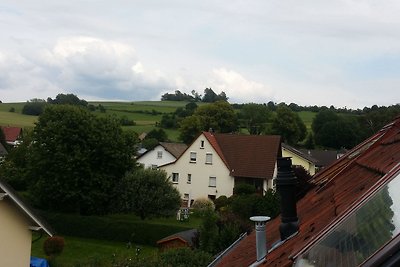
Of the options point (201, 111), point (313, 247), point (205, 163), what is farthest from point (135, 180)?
point (201, 111)

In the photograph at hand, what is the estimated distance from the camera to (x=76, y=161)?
43.8 metres

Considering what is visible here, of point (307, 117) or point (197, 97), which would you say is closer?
point (307, 117)

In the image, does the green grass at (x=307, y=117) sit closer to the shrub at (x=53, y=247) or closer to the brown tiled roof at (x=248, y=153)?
the brown tiled roof at (x=248, y=153)

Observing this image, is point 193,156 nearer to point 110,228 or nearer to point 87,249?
point 110,228

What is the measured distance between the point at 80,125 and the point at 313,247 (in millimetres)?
43384

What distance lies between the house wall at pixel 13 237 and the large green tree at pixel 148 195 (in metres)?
29.0

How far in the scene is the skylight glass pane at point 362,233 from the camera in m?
2.36

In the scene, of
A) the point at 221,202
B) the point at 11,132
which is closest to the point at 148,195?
the point at 221,202

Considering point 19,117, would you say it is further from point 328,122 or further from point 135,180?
point 135,180

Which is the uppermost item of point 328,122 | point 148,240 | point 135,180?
point 328,122

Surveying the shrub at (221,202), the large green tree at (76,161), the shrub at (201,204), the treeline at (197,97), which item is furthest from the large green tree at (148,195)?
the treeline at (197,97)

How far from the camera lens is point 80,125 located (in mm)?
45344

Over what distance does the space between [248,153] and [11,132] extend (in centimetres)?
5907

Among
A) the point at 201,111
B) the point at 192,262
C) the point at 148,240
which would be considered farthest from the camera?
the point at 201,111
